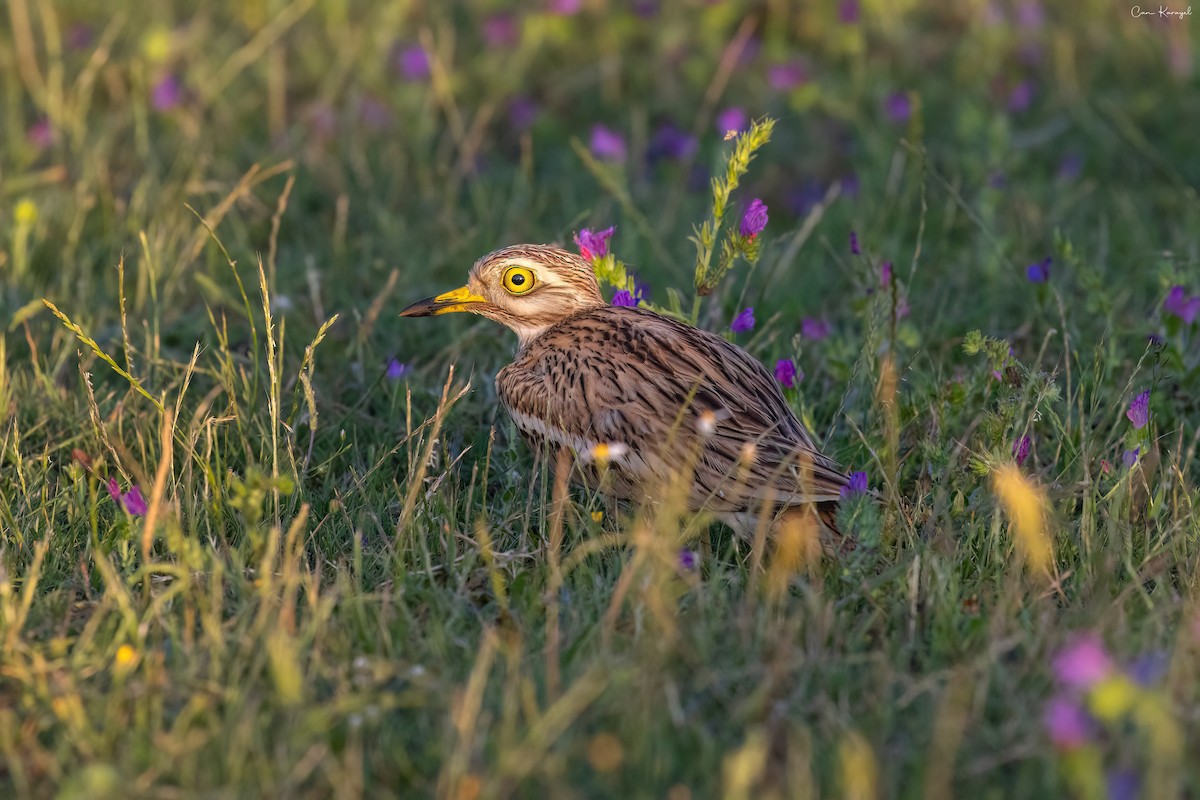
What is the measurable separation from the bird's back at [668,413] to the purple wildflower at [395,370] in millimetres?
490

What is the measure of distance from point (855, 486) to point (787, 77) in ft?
13.6

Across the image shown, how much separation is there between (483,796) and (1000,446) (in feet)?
6.54

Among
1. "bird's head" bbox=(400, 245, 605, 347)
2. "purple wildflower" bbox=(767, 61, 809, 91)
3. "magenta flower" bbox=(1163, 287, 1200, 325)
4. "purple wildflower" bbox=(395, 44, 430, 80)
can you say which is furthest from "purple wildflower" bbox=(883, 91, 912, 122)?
"bird's head" bbox=(400, 245, 605, 347)

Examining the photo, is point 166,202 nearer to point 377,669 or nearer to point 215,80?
point 215,80

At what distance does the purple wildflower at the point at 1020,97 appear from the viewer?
24.0 feet

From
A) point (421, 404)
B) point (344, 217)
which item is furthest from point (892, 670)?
point (344, 217)

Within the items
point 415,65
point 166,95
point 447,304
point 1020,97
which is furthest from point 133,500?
point 1020,97

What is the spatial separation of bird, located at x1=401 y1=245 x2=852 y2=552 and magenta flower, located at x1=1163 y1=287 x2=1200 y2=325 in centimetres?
129

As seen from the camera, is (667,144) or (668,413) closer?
(668,413)

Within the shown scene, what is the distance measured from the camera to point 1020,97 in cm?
732

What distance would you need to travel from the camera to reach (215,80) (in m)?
7.18

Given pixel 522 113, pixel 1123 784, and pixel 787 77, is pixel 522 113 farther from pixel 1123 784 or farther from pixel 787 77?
pixel 1123 784

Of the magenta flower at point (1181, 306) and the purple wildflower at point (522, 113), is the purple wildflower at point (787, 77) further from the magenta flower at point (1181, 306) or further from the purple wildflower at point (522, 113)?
the magenta flower at point (1181, 306)

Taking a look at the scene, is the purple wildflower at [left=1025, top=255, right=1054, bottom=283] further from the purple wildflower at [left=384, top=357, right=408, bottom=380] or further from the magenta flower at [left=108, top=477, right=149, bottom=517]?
the magenta flower at [left=108, top=477, right=149, bottom=517]
